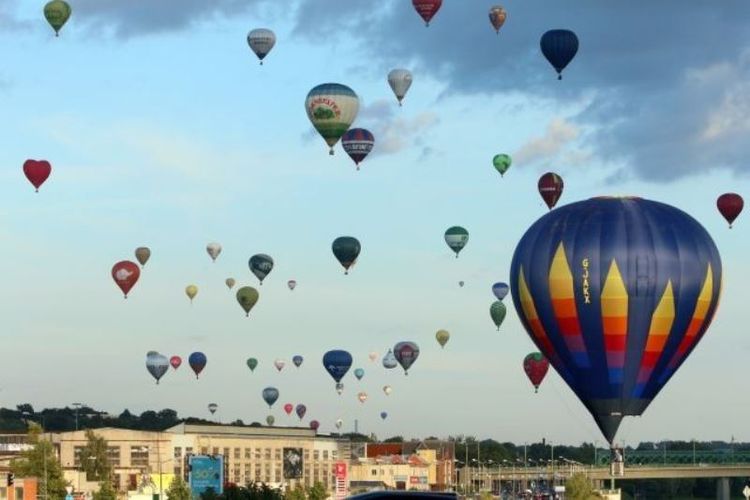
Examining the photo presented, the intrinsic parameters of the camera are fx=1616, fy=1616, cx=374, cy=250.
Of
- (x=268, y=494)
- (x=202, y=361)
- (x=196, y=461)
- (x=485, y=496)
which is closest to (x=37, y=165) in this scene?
(x=196, y=461)

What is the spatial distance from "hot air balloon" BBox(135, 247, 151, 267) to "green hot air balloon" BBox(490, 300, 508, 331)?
112 ft

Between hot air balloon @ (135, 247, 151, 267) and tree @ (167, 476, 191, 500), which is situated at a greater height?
hot air balloon @ (135, 247, 151, 267)

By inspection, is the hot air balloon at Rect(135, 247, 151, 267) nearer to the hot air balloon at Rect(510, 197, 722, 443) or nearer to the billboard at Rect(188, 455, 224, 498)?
the billboard at Rect(188, 455, 224, 498)

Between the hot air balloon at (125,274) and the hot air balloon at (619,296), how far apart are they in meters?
62.3

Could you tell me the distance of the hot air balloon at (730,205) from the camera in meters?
123

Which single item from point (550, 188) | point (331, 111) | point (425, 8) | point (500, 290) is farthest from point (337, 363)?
point (425, 8)

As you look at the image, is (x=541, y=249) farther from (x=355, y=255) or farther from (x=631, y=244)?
(x=355, y=255)

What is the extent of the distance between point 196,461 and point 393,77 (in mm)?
35219

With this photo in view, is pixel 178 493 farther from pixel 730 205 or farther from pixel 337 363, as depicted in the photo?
pixel 730 205

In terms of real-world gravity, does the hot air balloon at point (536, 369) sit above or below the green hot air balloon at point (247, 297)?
below

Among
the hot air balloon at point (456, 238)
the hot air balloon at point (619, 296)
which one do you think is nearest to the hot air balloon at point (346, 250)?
the hot air balloon at point (456, 238)

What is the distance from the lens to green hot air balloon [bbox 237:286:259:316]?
532 ft

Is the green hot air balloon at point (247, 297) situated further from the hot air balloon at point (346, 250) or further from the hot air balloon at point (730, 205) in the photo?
the hot air balloon at point (730, 205)

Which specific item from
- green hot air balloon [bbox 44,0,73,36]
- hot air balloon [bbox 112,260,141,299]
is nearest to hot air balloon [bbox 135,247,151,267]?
hot air balloon [bbox 112,260,141,299]
